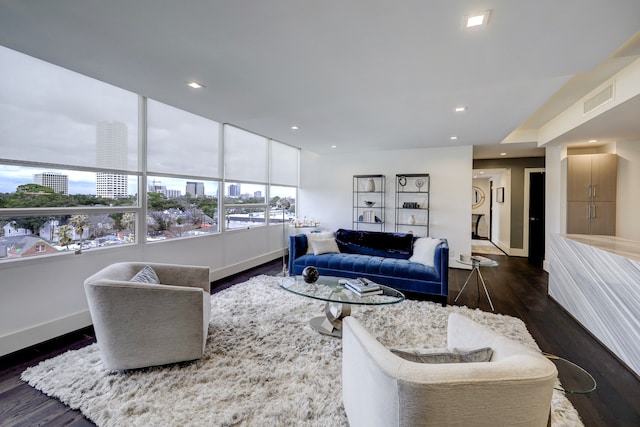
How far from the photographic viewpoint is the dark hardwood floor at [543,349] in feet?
5.57

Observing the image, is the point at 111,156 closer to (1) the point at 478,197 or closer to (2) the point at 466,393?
(2) the point at 466,393

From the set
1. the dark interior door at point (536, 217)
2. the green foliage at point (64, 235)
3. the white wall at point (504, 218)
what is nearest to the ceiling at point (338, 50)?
the green foliage at point (64, 235)

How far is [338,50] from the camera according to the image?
212 centimetres

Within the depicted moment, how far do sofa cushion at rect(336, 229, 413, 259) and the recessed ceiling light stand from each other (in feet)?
10.4

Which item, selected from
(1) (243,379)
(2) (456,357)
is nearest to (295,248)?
(1) (243,379)

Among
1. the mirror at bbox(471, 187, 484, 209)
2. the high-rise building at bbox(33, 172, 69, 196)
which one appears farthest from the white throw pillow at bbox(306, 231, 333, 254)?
the mirror at bbox(471, 187, 484, 209)

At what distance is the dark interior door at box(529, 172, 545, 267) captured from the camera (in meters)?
6.08

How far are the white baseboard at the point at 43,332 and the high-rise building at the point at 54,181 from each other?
1.27m

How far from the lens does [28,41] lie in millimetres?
2092

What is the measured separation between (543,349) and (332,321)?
77.8 inches

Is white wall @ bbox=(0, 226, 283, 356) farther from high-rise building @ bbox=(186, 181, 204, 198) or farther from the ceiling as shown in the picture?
the ceiling

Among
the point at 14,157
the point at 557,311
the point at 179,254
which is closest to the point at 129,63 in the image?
the point at 14,157

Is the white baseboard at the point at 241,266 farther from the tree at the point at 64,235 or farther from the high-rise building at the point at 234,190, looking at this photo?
the tree at the point at 64,235

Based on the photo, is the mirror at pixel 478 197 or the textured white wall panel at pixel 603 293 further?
the mirror at pixel 478 197
